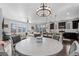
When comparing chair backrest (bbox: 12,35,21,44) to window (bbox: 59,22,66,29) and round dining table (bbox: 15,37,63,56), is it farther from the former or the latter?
window (bbox: 59,22,66,29)

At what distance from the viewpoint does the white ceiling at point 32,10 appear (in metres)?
1.97

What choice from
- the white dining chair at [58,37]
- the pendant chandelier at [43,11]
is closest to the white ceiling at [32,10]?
the pendant chandelier at [43,11]

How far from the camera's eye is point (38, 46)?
1966 mm

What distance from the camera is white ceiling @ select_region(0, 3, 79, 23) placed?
77.6 inches

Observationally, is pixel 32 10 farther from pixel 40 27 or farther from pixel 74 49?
pixel 74 49

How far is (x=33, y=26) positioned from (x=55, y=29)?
43 cm

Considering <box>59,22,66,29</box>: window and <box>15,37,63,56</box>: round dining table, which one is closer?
<box>15,37,63,56</box>: round dining table

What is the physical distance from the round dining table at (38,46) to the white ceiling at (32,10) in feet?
1.31

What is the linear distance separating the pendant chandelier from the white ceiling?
0.19ft

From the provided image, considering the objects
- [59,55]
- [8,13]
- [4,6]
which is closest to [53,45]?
[59,55]

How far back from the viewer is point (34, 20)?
2.01 meters

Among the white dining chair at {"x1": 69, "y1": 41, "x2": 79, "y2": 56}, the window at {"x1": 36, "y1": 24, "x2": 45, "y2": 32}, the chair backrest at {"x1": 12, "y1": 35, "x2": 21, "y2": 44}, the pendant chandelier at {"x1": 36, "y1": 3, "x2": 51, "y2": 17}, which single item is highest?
the pendant chandelier at {"x1": 36, "y1": 3, "x2": 51, "y2": 17}

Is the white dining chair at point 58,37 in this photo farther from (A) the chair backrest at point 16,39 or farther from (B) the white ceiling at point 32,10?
(A) the chair backrest at point 16,39

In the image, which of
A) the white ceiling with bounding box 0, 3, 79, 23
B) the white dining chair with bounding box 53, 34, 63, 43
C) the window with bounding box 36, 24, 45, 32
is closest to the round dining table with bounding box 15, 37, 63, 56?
the white dining chair with bounding box 53, 34, 63, 43
